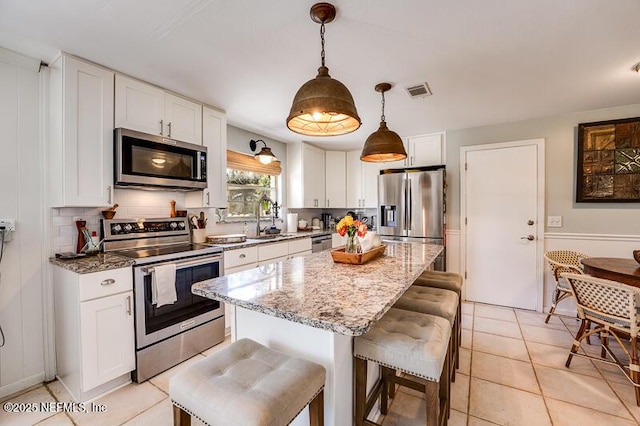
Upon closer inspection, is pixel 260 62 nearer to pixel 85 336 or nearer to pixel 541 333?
pixel 85 336

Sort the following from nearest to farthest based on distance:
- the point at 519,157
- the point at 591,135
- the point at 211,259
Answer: the point at 211,259
the point at 591,135
the point at 519,157

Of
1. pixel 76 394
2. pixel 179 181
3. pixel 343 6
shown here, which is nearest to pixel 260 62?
pixel 343 6

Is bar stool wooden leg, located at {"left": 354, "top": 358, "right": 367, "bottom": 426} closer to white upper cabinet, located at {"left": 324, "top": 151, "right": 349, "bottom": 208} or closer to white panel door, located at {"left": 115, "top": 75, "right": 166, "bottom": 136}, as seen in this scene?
white panel door, located at {"left": 115, "top": 75, "right": 166, "bottom": 136}

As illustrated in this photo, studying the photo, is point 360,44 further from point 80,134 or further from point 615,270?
point 615,270

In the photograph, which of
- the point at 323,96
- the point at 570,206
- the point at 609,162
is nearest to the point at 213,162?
the point at 323,96

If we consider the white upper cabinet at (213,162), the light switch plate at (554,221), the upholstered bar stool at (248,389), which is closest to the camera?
the upholstered bar stool at (248,389)

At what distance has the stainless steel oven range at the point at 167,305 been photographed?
2.05 meters

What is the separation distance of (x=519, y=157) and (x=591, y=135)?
2.22 ft

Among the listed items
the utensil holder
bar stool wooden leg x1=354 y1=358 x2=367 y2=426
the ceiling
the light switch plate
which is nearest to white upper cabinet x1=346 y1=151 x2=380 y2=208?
the ceiling

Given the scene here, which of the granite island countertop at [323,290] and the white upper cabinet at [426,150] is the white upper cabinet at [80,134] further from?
the white upper cabinet at [426,150]

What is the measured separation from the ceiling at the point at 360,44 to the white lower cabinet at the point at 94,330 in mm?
1526

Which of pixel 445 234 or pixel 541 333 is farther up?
pixel 445 234

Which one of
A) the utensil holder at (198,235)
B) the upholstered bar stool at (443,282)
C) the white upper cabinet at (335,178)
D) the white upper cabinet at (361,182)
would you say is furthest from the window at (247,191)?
the upholstered bar stool at (443,282)

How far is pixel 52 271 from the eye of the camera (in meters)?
2.13
